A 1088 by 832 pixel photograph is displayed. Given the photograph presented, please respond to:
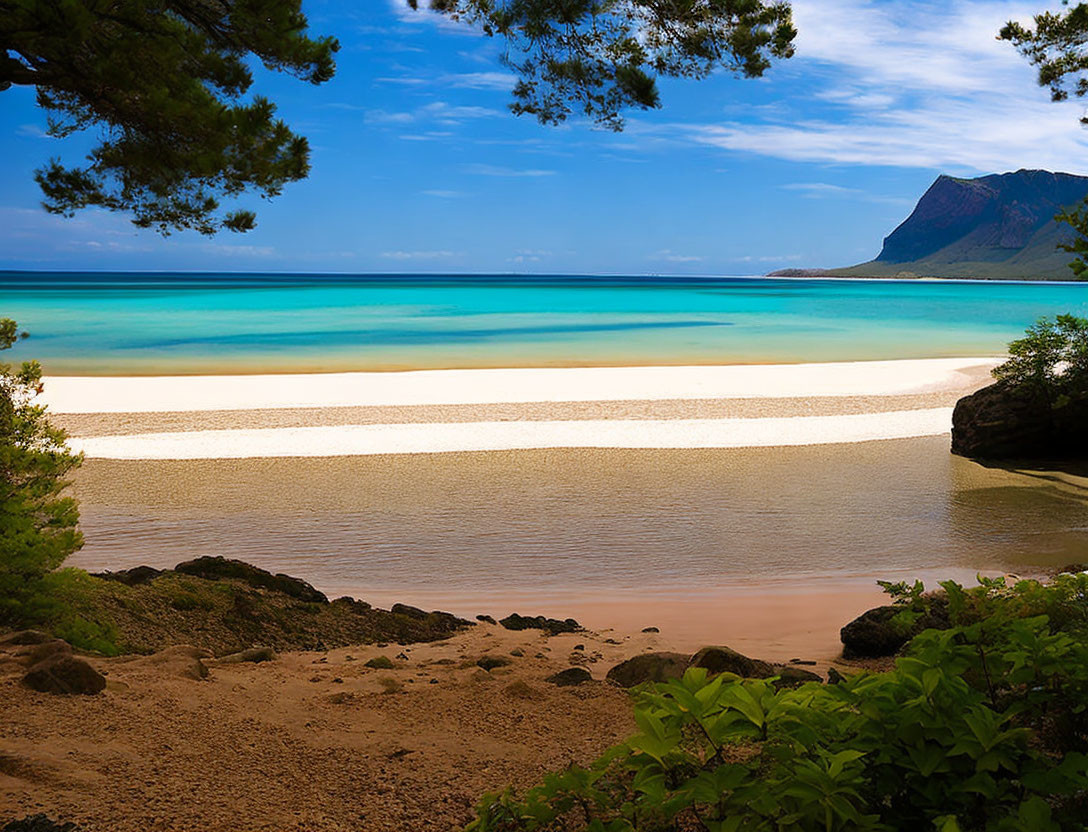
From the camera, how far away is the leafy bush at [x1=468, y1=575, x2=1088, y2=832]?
2.04 m

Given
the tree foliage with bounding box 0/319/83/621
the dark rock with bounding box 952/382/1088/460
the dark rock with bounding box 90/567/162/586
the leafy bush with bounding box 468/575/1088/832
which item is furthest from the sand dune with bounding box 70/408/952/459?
the leafy bush with bounding box 468/575/1088/832

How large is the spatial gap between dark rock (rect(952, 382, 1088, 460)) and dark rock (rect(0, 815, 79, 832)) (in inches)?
498

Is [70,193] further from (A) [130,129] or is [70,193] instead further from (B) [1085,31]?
(B) [1085,31]

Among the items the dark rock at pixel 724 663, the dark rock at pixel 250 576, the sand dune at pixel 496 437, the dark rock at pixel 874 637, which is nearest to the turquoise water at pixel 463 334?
the sand dune at pixel 496 437

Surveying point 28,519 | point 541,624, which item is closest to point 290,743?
point 28,519

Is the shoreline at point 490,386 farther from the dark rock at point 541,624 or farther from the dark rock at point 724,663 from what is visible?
the dark rock at point 724,663

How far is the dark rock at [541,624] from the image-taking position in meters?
5.99

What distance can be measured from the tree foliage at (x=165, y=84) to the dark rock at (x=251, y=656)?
266 cm

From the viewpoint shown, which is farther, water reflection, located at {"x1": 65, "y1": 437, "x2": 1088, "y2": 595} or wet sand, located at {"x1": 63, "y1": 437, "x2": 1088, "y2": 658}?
water reflection, located at {"x1": 65, "y1": 437, "x2": 1088, "y2": 595}

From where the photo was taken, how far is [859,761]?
2.21 m

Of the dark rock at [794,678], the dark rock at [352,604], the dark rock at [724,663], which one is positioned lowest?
the dark rock at [352,604]

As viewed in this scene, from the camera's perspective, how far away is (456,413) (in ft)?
55.3

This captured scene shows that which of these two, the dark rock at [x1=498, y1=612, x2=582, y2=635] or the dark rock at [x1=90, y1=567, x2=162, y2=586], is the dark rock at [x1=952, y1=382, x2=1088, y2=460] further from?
the dark rock at [x1=90, y1=567, x2=162, y2=586]

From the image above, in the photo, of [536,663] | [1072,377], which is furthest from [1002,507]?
[536,663]
